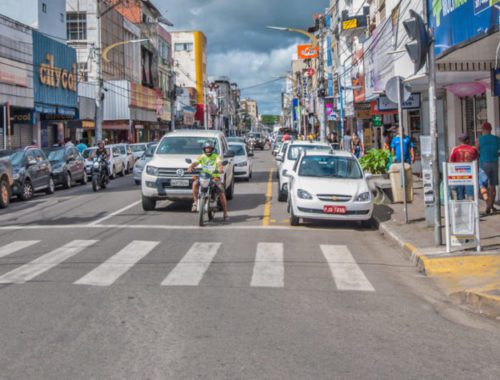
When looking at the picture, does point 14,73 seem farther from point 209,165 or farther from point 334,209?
point 334,209

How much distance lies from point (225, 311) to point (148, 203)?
1011 centimetres

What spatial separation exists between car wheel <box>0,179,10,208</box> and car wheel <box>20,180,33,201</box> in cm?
182

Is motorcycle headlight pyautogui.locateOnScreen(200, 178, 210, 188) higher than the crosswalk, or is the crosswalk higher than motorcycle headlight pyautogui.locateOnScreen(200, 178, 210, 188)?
motorcycle headlight pyautogui.locateOnScreen(200, 178, 210, 188)

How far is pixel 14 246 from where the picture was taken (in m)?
12.0

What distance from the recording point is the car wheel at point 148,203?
55.8 ft

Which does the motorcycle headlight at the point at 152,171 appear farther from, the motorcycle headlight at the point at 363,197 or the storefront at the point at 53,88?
the storefront at the point at 53,88

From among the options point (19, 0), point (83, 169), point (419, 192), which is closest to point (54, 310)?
point (419, 192)

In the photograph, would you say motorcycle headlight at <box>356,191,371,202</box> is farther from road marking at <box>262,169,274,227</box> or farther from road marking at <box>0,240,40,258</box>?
road marking at <box>0,240,40,258</box>

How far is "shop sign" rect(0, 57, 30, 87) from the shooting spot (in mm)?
33000

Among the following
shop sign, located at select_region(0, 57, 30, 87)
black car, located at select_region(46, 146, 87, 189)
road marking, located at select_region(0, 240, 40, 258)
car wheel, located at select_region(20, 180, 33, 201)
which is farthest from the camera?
shop sign, located at select_region(0, 57, 30, 87)

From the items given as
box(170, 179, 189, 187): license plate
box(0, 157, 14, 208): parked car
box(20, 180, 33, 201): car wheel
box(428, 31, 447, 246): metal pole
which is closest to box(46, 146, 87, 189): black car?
box(20, 180, 33, 201): car wheel

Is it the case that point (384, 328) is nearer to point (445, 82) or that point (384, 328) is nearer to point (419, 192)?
point (445, 82)

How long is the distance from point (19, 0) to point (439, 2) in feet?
120

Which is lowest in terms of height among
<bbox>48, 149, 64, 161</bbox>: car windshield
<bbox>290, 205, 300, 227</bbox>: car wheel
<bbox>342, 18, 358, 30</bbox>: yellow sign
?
<bbox>290, 205, 300, 227</bbox>: car wheel
